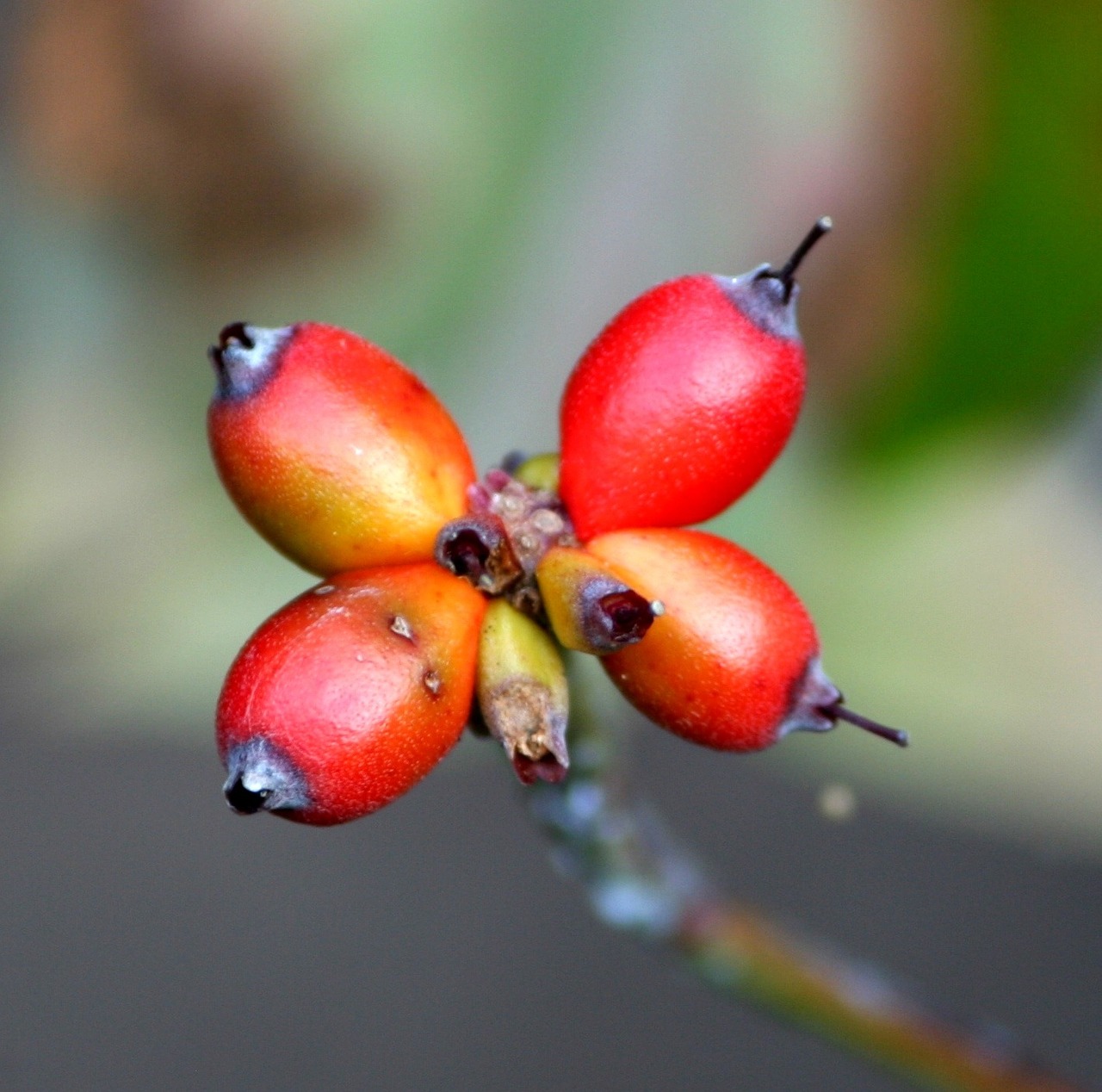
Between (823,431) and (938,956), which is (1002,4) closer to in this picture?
(823,431)

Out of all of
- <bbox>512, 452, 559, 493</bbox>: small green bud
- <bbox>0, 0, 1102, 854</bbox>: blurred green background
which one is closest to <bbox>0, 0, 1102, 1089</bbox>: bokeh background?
<bbox>0, 0, 1102, 854</bbox>: blurred green background

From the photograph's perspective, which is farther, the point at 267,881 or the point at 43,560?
the point at 267,881

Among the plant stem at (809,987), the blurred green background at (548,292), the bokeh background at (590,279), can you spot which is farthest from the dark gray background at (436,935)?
the plant stem at (809,987)

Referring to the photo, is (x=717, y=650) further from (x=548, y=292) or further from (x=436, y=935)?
(x=436, y=935)

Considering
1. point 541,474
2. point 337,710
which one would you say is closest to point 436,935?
point 541,474

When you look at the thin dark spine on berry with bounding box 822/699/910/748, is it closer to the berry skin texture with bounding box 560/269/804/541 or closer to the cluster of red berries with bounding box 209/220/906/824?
the cluster of red berries with bounding box 209/220/906/824

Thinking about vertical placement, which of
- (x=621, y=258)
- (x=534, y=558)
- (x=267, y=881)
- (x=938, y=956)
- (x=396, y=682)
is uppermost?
(x=621, y=258)

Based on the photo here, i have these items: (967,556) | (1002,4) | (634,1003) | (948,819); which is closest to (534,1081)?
(634,1003)
